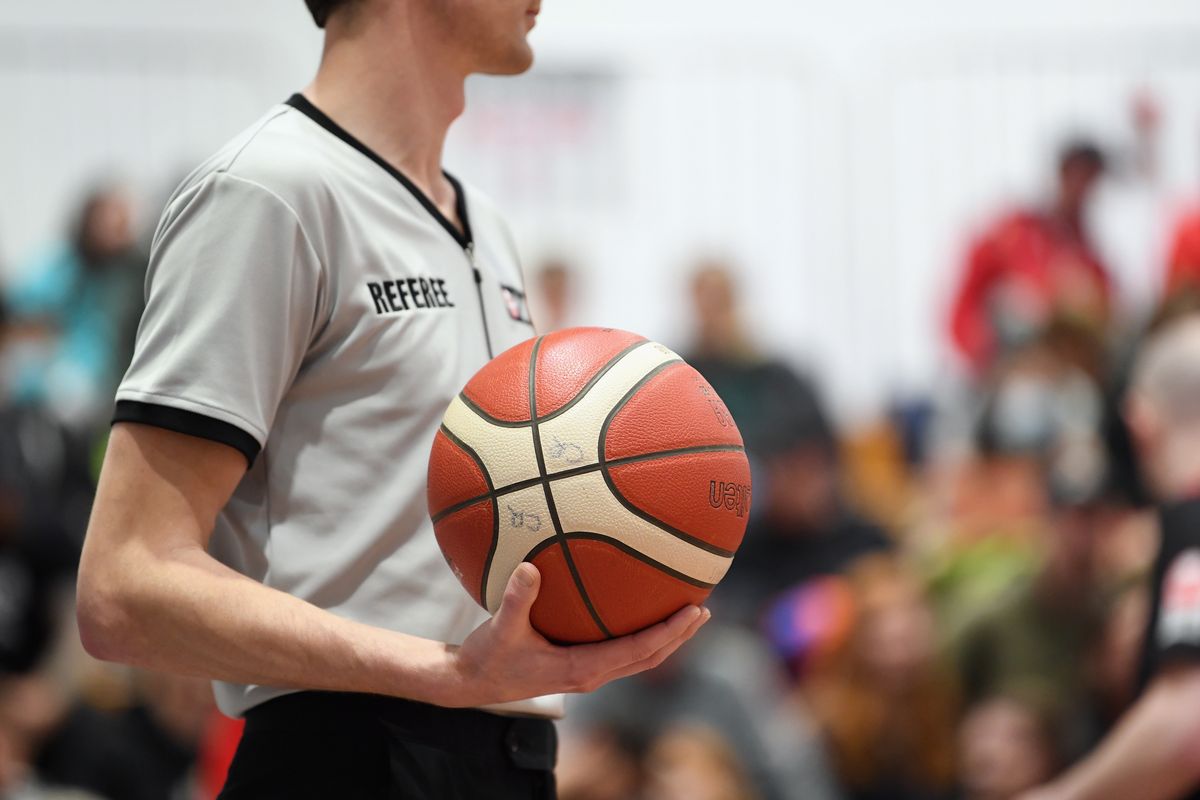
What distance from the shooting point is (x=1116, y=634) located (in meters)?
5.44

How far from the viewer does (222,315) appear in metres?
2.25

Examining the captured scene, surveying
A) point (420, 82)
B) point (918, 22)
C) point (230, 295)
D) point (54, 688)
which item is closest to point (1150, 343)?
point (420, 82)

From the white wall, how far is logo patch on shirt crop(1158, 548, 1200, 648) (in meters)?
6.46

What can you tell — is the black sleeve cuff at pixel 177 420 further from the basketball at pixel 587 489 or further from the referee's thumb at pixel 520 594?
the referee's thumb at pixel 520 594

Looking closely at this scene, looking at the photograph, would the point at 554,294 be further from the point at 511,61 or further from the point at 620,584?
the point at 620,584

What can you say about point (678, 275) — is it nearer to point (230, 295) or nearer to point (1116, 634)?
point (1116, 634)

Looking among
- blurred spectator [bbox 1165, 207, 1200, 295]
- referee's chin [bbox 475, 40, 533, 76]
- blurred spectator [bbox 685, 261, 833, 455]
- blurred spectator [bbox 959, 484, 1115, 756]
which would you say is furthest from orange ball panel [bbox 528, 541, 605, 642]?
blurred spectator [bbox 685, 261, 833, 455]

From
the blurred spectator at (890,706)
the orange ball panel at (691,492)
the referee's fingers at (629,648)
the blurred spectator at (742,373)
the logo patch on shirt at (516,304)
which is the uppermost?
the logo patch on shirt at (516,304)

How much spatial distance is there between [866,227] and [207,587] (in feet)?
28.3

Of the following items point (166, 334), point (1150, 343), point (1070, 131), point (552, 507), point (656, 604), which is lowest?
point (1070, 131)

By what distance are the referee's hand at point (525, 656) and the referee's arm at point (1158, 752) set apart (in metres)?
1.73

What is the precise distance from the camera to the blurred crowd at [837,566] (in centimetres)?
585

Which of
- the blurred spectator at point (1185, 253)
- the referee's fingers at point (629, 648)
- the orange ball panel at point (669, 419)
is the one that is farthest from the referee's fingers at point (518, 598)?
the blurred spectator at point (1185, 253)

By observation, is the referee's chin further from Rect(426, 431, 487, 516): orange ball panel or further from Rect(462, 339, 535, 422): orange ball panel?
Rect(426, 431, 487, 516): orange ball panel
